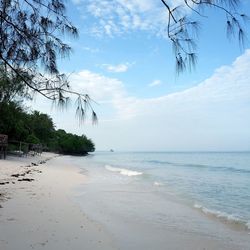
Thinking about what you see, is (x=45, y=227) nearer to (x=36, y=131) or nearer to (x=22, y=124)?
(x=22, y=124)

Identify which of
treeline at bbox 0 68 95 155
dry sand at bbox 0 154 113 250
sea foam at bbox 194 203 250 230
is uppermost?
treeline at bbox 0 68 95 155

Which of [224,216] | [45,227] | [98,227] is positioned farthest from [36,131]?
[45,227]

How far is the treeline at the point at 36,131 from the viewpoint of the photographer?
113 feet

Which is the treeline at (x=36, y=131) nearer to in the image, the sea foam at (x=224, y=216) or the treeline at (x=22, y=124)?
the treeline at (x=22, y=124)

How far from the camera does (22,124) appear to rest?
37.8m

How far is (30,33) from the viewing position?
5598 mm

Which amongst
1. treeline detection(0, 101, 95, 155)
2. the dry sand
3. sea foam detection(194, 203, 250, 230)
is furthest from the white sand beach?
treeline detection(0, 101, 95, 155)

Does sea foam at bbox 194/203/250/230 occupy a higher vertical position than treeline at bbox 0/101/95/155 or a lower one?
lower

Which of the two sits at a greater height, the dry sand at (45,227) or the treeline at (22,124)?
the treeline at (22,124)

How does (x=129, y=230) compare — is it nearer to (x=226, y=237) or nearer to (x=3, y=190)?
(x=226, y=237)

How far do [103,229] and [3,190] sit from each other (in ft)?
16.8

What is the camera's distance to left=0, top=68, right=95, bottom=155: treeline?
20.9ft

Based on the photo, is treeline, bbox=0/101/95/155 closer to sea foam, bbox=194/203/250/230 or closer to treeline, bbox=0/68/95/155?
treeline, bbox=0/68/95/155

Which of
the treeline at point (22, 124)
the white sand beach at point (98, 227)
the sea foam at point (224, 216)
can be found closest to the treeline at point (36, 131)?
the treeline at point (22, 124)
